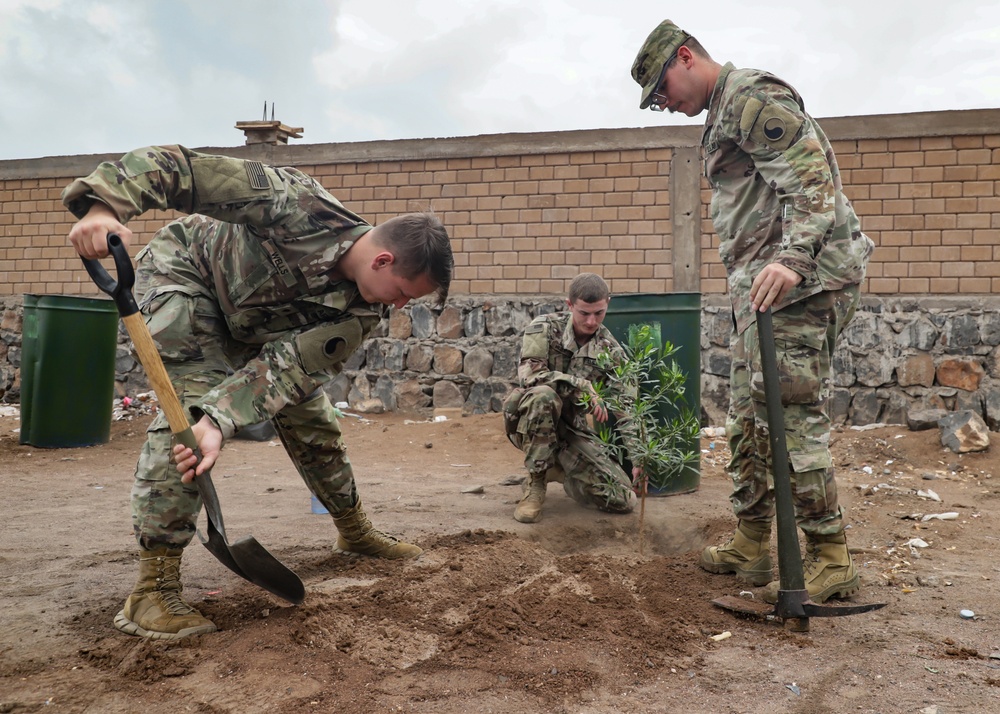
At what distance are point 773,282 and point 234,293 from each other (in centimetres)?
163

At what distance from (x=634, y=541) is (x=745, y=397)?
4.01ft

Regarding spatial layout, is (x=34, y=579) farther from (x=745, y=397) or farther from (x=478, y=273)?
(x=478, y=273)

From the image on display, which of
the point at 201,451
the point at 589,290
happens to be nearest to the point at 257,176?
the point at 201,451

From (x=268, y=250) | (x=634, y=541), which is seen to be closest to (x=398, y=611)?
(x=268, y=250)

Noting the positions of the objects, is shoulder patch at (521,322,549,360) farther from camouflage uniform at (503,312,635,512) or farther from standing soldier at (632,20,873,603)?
standing soldier at (632,20,873,603)

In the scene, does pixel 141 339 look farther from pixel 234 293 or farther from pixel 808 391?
pixel 808 391

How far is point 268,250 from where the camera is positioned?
2508mm

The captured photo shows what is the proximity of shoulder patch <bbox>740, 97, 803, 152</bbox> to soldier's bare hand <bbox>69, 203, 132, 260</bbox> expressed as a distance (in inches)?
74.7

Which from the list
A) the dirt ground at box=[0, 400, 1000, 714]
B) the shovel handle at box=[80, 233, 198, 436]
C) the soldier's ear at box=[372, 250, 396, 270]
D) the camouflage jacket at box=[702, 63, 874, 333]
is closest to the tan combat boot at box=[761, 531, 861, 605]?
the dirt ground at box=[0, 400, 1000, 714]

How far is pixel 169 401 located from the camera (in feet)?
7.15

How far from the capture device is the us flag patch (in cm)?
242

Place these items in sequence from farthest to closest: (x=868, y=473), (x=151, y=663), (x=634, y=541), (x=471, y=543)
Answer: (x=868, y=473), (x=634, y=541), (x=471, y=543), (x=151, y=663)

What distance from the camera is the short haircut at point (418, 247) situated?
240 centimetres

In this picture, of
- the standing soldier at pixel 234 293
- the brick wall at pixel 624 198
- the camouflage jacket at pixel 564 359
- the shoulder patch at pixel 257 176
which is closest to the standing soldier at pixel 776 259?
the standing soldier at pixel 234 293
